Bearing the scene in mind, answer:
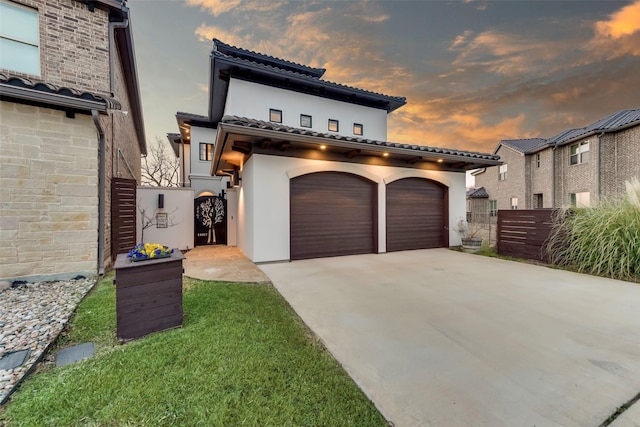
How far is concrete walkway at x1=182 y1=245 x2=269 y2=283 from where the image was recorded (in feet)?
16.2

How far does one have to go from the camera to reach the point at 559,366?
212cm

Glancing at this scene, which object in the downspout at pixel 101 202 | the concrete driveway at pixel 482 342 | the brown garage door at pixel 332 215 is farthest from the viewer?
the brown garage door at pixel 332 215

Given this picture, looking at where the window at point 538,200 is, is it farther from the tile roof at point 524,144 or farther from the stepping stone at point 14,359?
the stepping stone at point 14,359

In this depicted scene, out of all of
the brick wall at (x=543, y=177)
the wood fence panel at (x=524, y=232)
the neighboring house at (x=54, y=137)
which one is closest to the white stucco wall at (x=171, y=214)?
the neighboring house at (x=54, y=137)

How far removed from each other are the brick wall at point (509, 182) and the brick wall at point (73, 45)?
2370 cm

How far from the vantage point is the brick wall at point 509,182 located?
58.8 ft

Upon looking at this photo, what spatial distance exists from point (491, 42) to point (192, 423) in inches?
467

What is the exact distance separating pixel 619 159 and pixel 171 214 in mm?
21989

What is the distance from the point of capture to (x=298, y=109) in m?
9.80

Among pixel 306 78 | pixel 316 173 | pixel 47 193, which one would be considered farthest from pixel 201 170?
pixel 47 193

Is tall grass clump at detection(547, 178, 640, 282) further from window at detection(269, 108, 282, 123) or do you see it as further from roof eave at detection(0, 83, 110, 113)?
roof eave at detection(0, 83, 110, 113)

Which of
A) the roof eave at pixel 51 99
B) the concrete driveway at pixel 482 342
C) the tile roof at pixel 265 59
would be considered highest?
the tile roof at pixel 265 59

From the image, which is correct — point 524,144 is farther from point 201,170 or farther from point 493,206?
point 201,170

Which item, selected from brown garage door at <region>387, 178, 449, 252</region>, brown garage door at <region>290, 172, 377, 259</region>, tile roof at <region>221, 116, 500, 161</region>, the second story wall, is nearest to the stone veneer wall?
tile roof at <region>221, 116, 500, 161</region>
